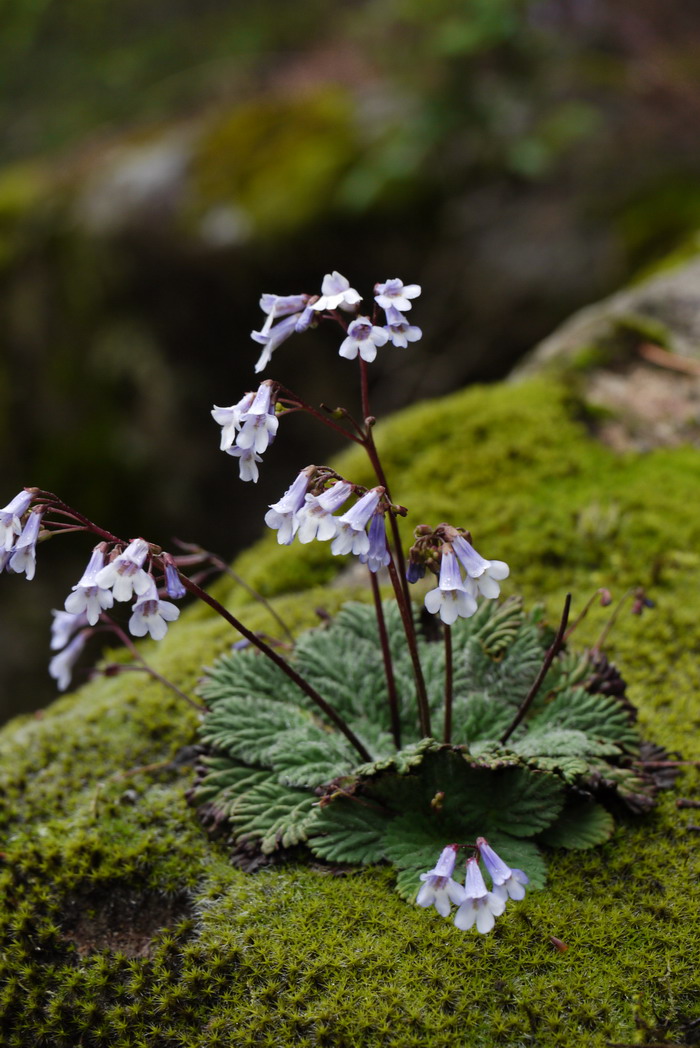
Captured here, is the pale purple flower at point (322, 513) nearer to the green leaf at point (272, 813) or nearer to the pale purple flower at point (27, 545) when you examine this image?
the pale purple flower at point (27, 545)

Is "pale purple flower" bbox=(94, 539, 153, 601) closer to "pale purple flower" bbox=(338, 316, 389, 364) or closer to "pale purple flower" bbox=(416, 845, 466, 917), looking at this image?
"pale purple flower" bbox=(338, 316, 389, 364)

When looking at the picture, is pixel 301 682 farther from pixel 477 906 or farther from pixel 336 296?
pixel 336 296

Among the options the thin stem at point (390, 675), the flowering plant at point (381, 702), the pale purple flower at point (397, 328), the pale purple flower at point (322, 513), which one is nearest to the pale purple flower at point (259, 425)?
the flowering plant at point (381, 702)

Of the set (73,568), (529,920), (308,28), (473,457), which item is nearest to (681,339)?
(473,457)

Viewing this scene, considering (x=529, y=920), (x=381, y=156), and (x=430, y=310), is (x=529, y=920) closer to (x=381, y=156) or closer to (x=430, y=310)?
(x=430, y=310)

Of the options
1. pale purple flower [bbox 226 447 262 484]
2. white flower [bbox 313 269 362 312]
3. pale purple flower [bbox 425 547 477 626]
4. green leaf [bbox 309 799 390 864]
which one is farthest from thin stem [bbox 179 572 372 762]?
white flower [bbox 313 269 362 312]
